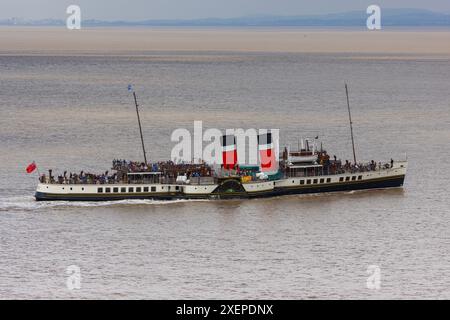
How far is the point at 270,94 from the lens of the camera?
16912cm

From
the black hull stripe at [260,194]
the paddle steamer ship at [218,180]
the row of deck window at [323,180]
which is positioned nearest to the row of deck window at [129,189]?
the paddle steamer ship at [218,180]

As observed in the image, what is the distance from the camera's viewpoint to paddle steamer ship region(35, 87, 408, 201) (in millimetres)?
81000

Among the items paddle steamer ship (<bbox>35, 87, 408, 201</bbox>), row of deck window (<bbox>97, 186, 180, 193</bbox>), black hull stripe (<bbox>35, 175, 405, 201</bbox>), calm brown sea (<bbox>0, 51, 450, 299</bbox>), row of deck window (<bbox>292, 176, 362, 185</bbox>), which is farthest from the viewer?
row of deck window (<bbox>292, 176, 362, 185</bbox>)

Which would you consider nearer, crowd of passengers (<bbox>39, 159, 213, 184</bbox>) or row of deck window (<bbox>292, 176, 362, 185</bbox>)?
crowd of passengers (<bbox>39, 159, 213, 184</bbox>)

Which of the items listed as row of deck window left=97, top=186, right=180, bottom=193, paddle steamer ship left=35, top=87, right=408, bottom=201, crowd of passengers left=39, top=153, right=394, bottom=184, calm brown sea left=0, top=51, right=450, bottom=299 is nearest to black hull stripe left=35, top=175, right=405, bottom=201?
paddle steamer ship left=35, top=87, right=408, bottom=201

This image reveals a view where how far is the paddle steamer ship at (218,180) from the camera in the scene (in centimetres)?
8100

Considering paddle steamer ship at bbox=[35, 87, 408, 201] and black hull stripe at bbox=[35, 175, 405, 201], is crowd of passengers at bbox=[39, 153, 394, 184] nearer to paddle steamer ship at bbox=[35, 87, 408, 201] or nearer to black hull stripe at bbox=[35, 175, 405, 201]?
paddle steamer ship at bbox=[35, 87, 408, 201]

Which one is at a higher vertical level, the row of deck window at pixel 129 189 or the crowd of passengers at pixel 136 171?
the crowd of passengers at pixel 136 171

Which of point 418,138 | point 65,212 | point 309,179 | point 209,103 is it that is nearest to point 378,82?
point 209,103

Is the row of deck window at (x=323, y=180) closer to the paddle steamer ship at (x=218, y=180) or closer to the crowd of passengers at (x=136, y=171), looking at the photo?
the paddle steamer ship at (x=218, y=180)

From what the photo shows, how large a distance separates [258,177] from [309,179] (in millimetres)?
3844

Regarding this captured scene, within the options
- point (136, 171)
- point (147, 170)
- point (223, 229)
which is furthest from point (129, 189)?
point (223, 229)
